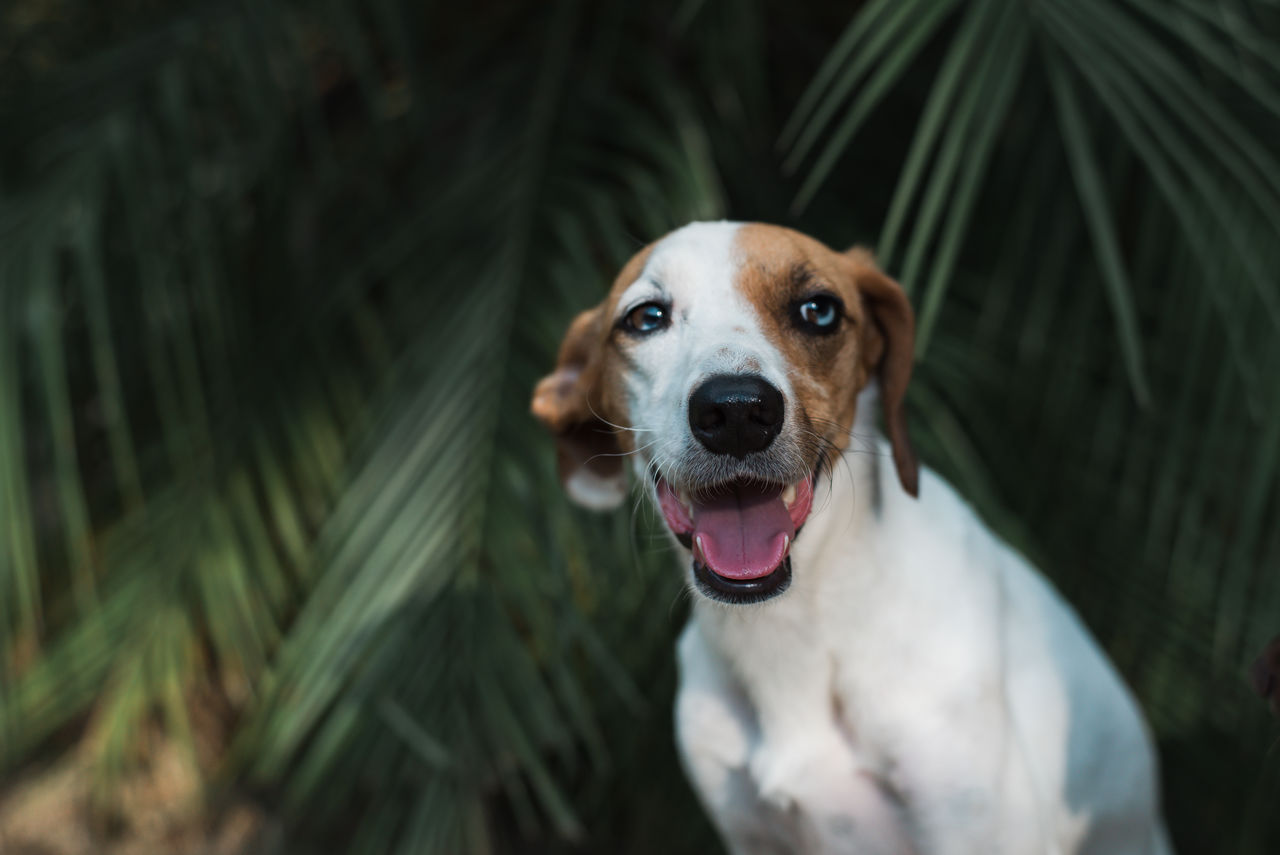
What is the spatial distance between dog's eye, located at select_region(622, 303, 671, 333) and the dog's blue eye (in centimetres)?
16

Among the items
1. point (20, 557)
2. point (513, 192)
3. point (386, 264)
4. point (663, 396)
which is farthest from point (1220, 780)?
point (20, 557)

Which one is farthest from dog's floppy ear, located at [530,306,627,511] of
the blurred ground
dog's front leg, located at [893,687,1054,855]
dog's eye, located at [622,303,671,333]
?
the blurred ground

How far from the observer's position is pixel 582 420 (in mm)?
1477

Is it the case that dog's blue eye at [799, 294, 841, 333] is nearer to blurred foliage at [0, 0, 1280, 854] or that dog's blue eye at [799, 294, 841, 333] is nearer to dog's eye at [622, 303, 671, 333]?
dog's eye at [622, 303, 671, 333]

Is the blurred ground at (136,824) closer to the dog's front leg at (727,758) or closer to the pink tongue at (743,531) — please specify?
the dog's front leg at (727,758)

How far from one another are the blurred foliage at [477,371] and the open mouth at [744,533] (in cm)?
79

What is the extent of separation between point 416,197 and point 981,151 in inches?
58.1

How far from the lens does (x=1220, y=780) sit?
2.25m

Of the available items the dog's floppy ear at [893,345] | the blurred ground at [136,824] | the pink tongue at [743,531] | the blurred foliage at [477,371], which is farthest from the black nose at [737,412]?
the blurred ground at [136,824]

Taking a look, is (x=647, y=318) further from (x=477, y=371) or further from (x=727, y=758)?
(x=477, y=371)

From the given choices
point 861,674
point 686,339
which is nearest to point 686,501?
point 686,339

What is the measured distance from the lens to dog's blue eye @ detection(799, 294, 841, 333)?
1.25 metres

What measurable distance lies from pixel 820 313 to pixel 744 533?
0.28 m

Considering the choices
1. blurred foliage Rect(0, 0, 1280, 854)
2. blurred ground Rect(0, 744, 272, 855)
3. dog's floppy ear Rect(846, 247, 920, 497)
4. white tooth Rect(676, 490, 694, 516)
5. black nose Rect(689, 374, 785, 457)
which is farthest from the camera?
blurred ground Rect(0, 744, 272, 855)
